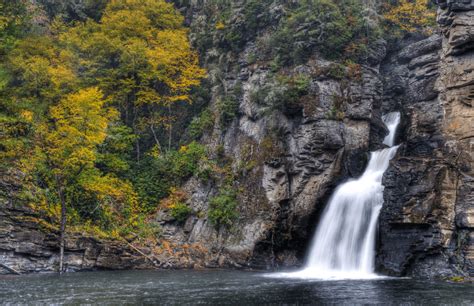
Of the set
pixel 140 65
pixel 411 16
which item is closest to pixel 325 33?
pixel 411 16

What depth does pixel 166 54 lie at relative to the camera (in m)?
34.2

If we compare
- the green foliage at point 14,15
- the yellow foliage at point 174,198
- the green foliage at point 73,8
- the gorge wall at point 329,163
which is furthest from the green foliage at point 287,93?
the green foliage at point 73,8

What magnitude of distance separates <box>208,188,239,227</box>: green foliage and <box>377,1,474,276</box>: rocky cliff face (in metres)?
8.79

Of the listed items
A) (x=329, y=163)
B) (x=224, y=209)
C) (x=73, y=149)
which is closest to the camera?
(x=73, y=149)

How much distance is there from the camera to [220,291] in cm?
1683

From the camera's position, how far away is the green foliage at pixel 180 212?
2909 cm

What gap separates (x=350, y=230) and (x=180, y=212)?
35.1ft

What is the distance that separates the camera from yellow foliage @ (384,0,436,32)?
32.0 meters

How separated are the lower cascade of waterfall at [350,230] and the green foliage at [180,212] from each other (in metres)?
8.26

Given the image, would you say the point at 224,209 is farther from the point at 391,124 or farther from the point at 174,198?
the point at 391,124

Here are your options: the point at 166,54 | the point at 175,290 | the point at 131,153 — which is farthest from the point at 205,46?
the point at 175,290

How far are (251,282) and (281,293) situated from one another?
10.9ft

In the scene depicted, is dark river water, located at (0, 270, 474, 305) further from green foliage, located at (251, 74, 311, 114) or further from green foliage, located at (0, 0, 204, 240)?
green foliage, located at (251, 74, 311, 114)

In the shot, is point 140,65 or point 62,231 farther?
point 140,65
